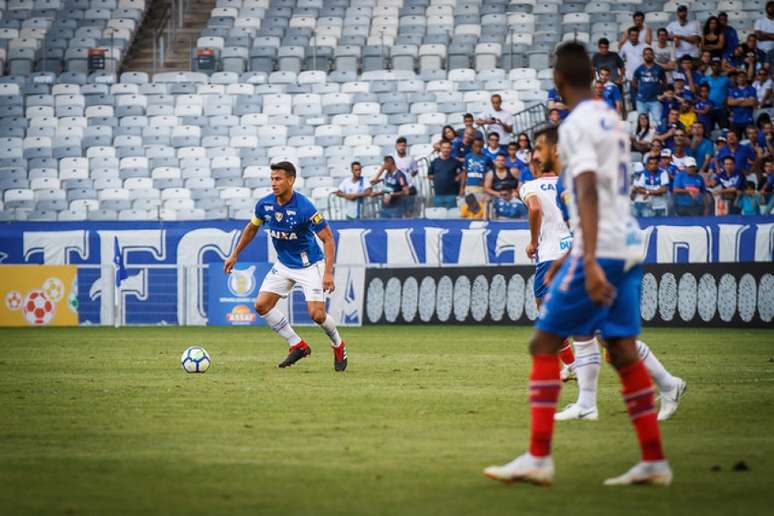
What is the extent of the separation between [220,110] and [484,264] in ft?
33.4

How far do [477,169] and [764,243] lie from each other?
5.60 metres

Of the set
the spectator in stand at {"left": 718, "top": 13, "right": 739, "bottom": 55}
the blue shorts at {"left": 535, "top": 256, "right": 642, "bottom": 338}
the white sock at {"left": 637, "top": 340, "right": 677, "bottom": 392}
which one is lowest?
the white sock at {"left": 637, "top": 340, "right": 677, "bottom": 392}

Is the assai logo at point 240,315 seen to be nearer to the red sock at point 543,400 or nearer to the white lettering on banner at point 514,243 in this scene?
the white lettering on banner at point 514,243

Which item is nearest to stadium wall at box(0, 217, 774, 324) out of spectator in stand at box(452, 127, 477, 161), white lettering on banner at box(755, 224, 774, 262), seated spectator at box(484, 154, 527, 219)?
white lettering on banner at box(755, 224, 774, 262)

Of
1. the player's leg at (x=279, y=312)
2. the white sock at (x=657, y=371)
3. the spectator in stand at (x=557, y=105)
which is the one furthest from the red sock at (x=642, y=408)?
the spectator in stand at (x=557, y=105)

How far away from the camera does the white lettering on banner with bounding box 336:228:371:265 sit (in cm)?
2681

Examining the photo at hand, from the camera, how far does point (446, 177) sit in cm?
2680

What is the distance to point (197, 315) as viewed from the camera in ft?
90.3

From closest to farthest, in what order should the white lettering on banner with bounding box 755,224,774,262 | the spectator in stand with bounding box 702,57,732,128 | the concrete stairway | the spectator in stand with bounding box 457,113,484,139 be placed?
the white lettering on banner with bounding box 755,224,774,262, the spectator in stand with bounding box 457,113,484,139, the spectator in stand with bounding box 702,57,732,128, the concrete stairway

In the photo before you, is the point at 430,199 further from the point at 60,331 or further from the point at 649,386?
the point at 649,386

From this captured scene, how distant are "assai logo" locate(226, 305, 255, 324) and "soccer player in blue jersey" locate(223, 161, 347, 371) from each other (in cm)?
1076

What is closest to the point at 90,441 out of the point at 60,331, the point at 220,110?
the point at 60,331

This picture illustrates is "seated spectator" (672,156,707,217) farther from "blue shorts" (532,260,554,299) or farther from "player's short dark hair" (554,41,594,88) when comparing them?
"player's short dark hair" (554,41,594,88)

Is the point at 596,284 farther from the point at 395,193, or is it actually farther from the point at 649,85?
the point at 649,85
